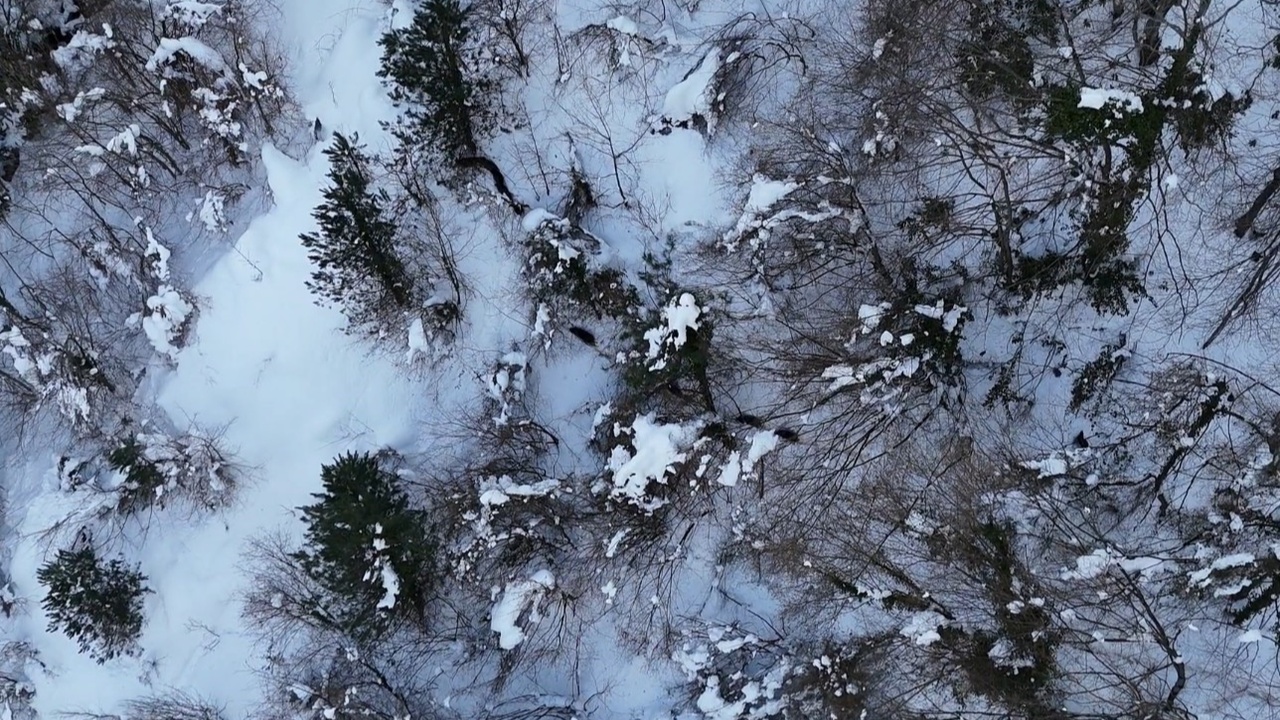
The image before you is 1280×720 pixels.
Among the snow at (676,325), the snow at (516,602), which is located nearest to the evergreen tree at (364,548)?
the snow at (516,602)

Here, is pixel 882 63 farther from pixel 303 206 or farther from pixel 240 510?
pixel 240 510

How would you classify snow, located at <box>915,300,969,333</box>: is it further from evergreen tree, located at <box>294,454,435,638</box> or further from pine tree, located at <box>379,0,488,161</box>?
evergreen tree, located at <box>294,454,435,638</box>

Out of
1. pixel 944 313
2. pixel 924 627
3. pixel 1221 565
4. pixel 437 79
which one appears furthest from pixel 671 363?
pixel 1221 565

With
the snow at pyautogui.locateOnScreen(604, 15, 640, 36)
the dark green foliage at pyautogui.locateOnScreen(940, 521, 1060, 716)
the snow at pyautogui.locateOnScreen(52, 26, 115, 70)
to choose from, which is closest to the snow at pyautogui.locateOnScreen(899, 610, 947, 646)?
the dark green foliage at pyautogui.locateOnScreen(940, 521, 1060, 716)

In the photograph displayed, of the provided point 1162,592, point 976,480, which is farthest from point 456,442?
point 1162,592

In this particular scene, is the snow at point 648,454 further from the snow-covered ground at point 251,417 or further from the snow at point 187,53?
the snow at point 187,53

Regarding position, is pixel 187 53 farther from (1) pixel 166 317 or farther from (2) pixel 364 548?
(2) pixel 364 548

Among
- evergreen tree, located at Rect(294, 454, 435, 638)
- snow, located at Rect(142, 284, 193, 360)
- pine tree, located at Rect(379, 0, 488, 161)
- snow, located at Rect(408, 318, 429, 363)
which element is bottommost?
evergreen tree, located at Rect(294, 454, 435, 638)
